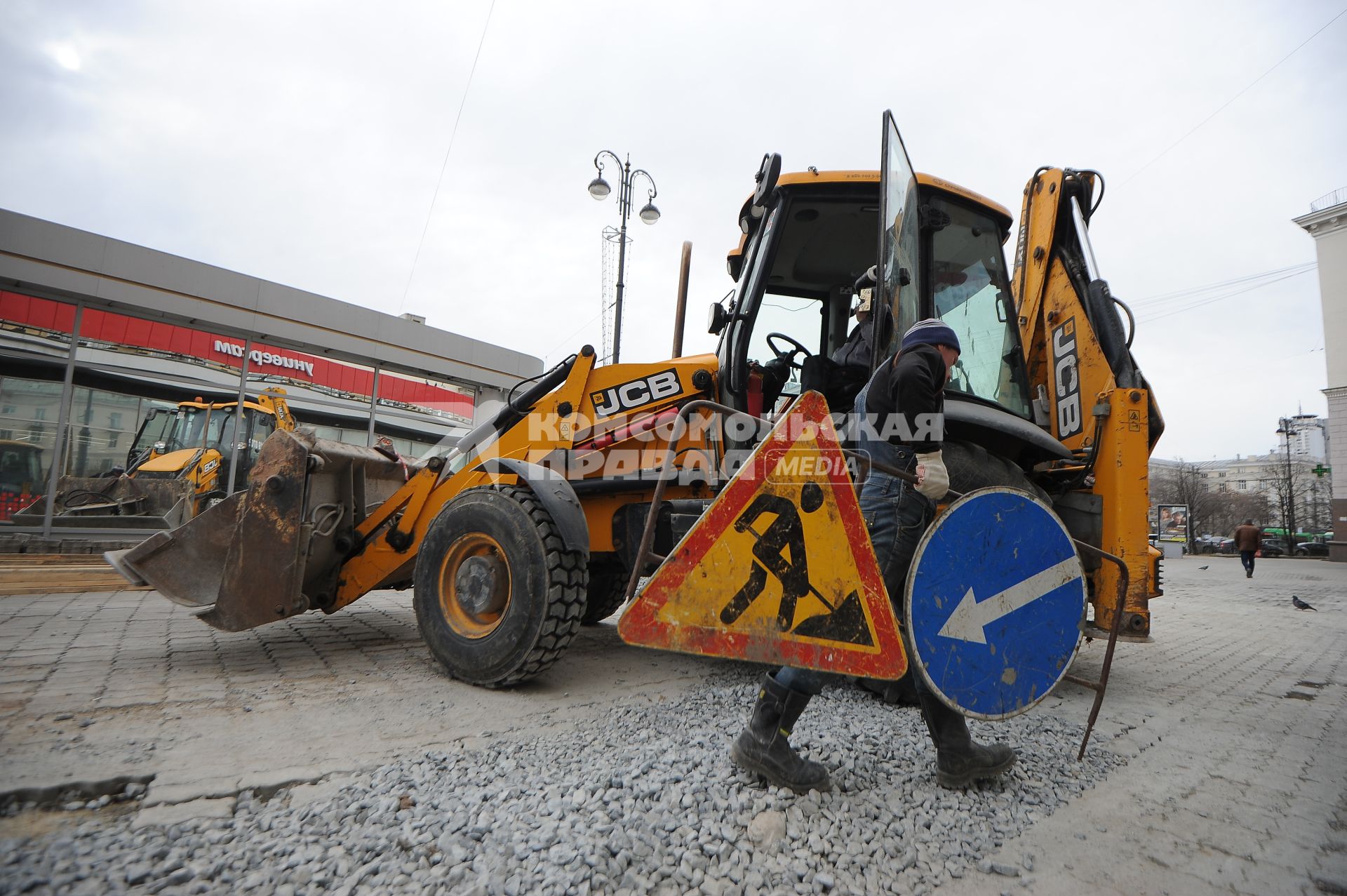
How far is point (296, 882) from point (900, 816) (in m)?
1.69

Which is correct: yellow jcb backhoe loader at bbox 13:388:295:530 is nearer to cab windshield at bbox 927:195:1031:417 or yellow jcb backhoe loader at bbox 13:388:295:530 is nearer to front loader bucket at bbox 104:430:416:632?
front loader bucket at bbox 104:430:416:632

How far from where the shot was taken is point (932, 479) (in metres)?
2.29

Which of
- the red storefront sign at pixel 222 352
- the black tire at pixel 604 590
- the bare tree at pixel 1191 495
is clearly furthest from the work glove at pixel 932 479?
the bare tree at pixel 1191 495

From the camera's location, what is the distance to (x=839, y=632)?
2061 millimetres

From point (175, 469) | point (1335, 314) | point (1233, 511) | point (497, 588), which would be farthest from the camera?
point (1233, 511)

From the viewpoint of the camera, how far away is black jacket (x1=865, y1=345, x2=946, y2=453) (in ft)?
7.67

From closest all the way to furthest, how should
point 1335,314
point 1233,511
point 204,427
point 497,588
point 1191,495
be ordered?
point 497,588, point 204,427, point 1335,314, point 1191,495, point 1233,511

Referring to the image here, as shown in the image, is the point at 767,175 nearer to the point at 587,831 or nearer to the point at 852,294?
the point at 852,294

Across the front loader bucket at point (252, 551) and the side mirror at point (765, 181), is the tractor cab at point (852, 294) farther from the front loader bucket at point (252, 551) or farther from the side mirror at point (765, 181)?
the front loader bucket at point (252, 551)

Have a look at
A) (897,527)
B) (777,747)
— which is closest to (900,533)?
(897,527)

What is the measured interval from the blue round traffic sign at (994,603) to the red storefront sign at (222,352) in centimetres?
1067

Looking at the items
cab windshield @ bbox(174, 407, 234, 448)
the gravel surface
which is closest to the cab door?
the gravel surface

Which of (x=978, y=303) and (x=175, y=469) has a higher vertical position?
(x=978, y=303)

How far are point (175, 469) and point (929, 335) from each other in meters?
11.2
